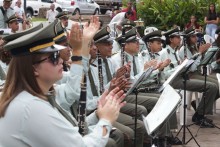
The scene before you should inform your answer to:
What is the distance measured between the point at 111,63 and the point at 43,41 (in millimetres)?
3851

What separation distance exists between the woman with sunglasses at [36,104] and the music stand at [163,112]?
3.57ft

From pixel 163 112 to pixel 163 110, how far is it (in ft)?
0.17

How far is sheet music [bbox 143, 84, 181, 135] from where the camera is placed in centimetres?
417

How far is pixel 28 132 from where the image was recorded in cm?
268

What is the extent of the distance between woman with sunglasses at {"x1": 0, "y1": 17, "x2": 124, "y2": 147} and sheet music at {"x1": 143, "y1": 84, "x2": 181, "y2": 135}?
3.63 ft

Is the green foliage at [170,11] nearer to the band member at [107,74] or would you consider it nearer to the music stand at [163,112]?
the band member at [107,74]

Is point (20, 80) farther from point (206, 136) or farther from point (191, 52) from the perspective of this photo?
point (191, 52)

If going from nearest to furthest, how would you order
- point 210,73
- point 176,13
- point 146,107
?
point 146,107, point 210,73, point 176,13

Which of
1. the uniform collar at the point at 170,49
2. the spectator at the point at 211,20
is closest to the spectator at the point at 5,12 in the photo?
the uniform collar at the point at 170,49

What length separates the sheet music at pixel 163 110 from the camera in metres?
4.17

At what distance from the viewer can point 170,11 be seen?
1587 centimetres

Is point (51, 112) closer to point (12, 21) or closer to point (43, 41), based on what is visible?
point (43, 41)

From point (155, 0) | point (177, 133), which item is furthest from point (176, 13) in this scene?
point (177, 133)

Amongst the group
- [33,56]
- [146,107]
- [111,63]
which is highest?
[33,56]
